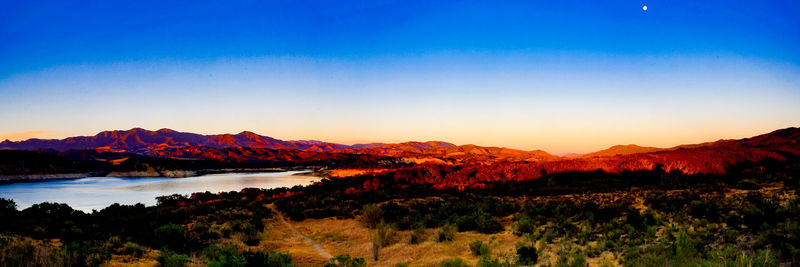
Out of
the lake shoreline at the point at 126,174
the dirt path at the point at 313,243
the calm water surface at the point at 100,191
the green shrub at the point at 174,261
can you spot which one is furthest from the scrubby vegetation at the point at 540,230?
the lake shoreline at the point at 126,174

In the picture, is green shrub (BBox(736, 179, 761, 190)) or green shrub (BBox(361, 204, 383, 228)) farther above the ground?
green shrub (BBox(736, 179, 761, 190))

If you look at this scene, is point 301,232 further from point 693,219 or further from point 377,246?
point 693,219

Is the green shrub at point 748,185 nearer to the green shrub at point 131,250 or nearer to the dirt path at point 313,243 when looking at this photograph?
the dirt path at point 313,243

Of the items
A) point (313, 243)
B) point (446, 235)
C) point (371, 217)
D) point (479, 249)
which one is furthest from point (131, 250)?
point (479, 249)

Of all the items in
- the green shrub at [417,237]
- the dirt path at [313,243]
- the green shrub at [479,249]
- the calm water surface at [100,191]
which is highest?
the green shrub at [479,249]

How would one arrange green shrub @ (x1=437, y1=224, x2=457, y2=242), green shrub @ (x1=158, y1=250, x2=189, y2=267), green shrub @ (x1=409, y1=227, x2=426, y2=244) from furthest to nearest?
1. green shrub @ (x1=409, y1=227, x2=426, y2=244)
2. green shrub @ (x1=437, y1=224, x2=457, y2=242)
3. green shrub @ (x1=158, y1=250, x2=189, y2=267)

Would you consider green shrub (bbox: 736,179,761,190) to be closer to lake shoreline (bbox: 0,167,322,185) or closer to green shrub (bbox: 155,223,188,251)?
green shrub (bbox: 155,223,188,251)

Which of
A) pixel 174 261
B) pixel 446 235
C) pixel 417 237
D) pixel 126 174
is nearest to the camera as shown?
pixel 174 261

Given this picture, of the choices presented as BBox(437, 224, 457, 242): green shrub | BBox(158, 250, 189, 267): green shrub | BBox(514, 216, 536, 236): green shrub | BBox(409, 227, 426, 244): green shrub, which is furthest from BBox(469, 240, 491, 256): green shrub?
BBox(158, 250, 189, 267): green shrub

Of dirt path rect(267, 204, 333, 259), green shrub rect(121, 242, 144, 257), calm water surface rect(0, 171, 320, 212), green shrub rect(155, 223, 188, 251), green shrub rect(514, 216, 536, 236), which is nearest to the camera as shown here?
green shrub rect(121, 242, 144, 257)

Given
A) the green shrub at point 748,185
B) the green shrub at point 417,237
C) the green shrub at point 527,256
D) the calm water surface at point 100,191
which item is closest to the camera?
the green shrub at point 527,256

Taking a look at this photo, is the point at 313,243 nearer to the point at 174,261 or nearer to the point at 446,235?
the point at 446,235

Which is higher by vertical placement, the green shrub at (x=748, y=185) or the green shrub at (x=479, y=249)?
the green shrub at (x=748, y=185)
